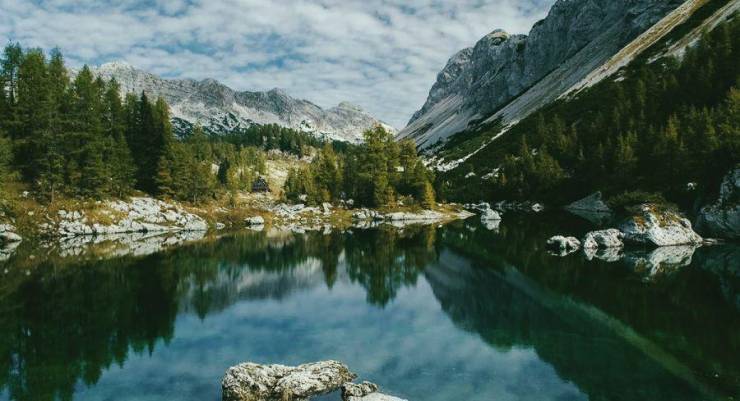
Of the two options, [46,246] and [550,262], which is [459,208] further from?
[46,246]

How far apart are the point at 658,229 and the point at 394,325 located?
137 feet

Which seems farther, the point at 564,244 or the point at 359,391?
the point at 564,244

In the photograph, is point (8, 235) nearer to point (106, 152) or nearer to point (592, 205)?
point (106, 152)

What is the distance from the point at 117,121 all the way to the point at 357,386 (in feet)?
326

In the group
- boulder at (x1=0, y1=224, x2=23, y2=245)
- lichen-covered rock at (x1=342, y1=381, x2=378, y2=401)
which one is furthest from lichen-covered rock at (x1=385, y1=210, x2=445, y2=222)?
lichen-covered rock at (x1=342, y1=381, x2=378, y2=401)

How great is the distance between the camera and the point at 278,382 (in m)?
18.5

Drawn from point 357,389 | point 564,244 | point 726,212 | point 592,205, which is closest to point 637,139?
point 592,205

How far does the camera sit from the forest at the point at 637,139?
6962 centimetres

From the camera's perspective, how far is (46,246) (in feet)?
206

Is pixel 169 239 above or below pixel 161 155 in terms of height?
below

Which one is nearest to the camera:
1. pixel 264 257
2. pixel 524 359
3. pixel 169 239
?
pixel 524 359

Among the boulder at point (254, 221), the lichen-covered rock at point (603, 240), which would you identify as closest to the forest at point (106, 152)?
the boulder at point (254, 221)

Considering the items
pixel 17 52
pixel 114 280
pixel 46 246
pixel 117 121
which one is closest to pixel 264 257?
pixel 114 280

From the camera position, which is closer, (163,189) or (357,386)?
(357,386)
